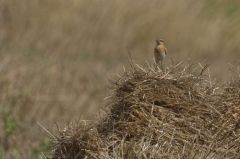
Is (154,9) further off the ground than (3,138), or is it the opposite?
(154,9)

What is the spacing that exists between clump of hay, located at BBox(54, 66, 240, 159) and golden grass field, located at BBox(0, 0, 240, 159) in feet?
16.6

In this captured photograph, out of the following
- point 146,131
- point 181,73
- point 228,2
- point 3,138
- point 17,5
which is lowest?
point 146,131

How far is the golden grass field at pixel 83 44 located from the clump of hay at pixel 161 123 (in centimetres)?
506

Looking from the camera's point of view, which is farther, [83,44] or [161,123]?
[83,44]

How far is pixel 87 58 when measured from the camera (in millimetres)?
14359

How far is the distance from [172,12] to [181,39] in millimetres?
633

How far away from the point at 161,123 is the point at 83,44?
10.1 meters

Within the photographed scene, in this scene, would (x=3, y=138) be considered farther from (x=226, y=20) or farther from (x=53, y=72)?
(x=226, y=20)

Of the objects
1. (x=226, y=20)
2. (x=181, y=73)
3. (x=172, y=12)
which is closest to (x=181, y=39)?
(x=172, y=12)

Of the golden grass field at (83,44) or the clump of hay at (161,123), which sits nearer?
the clump of hay at (161,123)

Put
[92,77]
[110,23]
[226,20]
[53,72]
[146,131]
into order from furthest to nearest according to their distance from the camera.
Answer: [226,20]
[110,23]
[92,77]
[53,72]
[146,131]

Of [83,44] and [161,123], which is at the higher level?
[83,44]

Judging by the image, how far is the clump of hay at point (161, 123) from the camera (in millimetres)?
4582

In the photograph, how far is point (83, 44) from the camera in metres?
14.7
